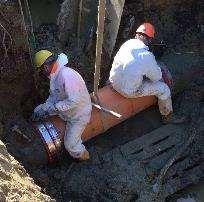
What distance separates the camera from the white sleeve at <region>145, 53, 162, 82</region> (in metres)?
6.72

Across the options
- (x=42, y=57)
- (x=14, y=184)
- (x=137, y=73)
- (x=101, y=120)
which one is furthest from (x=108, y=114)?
(x=14, y=184)

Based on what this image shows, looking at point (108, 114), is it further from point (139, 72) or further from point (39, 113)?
point (39, 113)

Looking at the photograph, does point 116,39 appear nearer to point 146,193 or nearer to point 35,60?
point 35,60

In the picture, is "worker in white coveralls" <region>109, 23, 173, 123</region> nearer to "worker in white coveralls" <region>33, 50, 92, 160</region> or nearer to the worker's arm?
"worker in white coveralls" <region>33, 50, 92, 160</region>

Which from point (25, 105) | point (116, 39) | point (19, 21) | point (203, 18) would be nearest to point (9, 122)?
point (25, 105)

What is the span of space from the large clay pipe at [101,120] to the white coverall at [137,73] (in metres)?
0.15

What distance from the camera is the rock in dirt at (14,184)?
14.8 ft

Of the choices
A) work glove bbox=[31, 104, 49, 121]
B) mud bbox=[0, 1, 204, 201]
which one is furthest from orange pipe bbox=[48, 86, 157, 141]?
mud bbox=[0, 1, 204, 201]

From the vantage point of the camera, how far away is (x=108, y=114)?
682 centimetres

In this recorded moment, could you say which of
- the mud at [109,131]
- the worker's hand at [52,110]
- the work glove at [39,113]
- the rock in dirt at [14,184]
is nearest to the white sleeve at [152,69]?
the mud at [109,131]

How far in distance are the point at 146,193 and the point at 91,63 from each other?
7.33 feet

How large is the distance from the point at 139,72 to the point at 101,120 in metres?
0.85

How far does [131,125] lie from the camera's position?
7359 mm

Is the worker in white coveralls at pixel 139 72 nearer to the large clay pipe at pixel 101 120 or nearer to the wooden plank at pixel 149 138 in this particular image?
the large clay pipe at pixel 101 120
